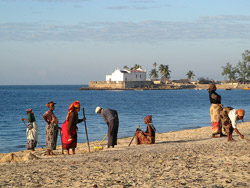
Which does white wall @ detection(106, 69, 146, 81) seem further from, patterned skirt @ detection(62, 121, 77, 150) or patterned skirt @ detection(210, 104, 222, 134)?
patterned skirt @ detection(62, 121, 77, 150)

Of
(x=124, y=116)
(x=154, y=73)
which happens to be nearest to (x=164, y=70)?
(x=154, y=73)

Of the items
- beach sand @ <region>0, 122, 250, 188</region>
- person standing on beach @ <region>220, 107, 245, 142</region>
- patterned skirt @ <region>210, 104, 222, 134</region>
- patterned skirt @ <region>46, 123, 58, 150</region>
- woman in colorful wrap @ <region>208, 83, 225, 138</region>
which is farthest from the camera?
patterned skirt @ <region>210, 104, 222, 134</region>

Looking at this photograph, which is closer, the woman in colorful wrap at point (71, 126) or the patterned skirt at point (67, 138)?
the woman in colorful wrap at point (71, 126)

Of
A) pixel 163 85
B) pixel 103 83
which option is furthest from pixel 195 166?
pixel 163 85

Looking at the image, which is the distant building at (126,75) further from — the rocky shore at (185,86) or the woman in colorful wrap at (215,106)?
the woman in colorful wrap at (215,106)

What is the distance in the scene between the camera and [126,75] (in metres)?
140

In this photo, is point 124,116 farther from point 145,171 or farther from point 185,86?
point 185,86

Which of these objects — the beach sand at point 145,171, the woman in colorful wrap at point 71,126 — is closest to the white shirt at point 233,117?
the beach sand at point 145,171

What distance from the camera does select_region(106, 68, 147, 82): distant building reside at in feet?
456

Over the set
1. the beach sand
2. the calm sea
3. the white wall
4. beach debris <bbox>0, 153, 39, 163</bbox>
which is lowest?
the calm sea

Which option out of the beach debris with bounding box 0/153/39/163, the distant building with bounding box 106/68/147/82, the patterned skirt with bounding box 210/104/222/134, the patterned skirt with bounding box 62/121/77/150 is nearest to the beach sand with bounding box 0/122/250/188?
the beach debris with bounding box 0/153/39/163

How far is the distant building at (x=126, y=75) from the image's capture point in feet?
456

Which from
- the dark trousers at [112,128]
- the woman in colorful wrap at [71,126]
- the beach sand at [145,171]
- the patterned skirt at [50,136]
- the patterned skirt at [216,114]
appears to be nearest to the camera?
the beach sand at [145,171]

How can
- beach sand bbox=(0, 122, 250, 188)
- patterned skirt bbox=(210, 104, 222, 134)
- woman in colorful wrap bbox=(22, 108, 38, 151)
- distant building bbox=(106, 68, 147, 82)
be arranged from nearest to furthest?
beach sand bbox=(0, 122, 250, 188)
patterned skirt bbox=(210, 104, 222, 134)
woman in colorful wrap bbox=(22, 108, 38, 151)
distant building bbox=(106, 68, 147, 82)
